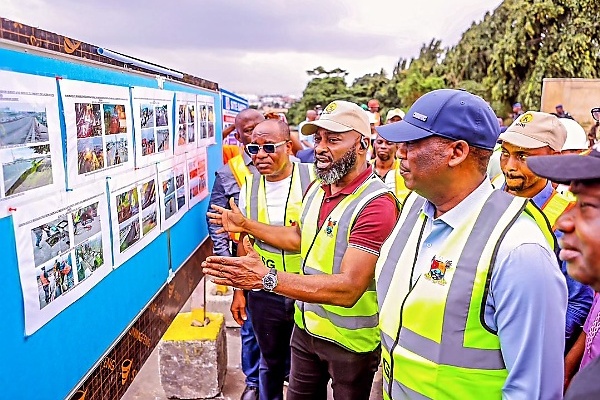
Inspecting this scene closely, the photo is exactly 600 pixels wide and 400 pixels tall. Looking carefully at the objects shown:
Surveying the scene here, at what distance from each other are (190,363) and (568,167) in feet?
10.6

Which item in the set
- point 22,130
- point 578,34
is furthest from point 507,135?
point 578,34

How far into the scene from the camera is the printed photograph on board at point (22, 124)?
5.33ft

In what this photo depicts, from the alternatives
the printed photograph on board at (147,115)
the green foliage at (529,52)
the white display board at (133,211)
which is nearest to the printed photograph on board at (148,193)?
the white display board at (133,211)

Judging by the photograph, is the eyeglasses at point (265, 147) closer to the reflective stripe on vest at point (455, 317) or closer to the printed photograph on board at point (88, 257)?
the printed photograph on board at point (88, 257)

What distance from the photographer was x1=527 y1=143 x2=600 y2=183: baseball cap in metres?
1.05

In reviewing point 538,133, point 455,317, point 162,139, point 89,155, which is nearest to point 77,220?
point 89,155

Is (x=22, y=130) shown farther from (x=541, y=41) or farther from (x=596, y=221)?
(x=541, y=41)

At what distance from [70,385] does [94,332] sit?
27cm

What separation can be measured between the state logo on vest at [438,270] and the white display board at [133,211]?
1.58 m

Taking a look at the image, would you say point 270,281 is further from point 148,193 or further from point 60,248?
point 148,193

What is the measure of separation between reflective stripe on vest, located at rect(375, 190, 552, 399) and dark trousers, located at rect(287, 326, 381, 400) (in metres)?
0.69

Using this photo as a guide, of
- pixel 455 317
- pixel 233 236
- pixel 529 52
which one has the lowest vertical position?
pixel 233 236

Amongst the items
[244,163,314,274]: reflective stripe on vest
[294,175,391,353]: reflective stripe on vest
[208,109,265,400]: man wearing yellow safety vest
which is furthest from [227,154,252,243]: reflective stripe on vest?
[294,175,391,353]: reflective stripe on vest

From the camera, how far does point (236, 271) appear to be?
2.12 metres
